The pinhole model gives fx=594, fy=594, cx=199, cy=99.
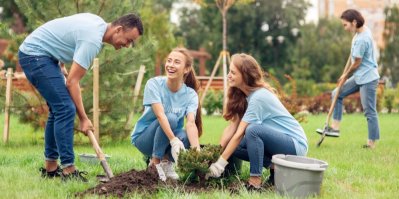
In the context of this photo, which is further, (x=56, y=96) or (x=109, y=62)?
(x=109, y=62)

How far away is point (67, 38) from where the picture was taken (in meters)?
4.56

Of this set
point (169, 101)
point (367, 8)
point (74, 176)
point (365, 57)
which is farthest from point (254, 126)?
point (367, 8)

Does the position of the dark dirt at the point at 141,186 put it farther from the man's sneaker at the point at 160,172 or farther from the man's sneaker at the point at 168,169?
the man's sneaker at the point at 168,169

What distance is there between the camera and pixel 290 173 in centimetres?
393

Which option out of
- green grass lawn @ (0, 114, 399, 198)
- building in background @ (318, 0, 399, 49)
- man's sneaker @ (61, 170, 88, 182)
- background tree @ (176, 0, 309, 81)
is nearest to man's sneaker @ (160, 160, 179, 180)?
green grass lawn @ (0, 114, 399, 198)

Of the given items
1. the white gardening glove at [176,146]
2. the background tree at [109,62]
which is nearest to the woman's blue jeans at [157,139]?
the white gardening glove at [176,146]

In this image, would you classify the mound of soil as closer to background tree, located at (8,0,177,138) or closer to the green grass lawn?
the green grass lawn

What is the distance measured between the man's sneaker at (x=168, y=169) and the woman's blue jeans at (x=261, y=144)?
552mm

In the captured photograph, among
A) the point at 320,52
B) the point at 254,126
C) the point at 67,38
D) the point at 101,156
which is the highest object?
the point at 67,38

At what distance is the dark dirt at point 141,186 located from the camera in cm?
396

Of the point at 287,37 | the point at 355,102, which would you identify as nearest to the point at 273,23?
the point at 287,37

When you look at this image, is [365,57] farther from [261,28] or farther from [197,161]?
[261,28]

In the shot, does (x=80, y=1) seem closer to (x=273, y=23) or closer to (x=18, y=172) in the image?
(x=18, y=172)

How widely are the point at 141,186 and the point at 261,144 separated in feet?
2.98
